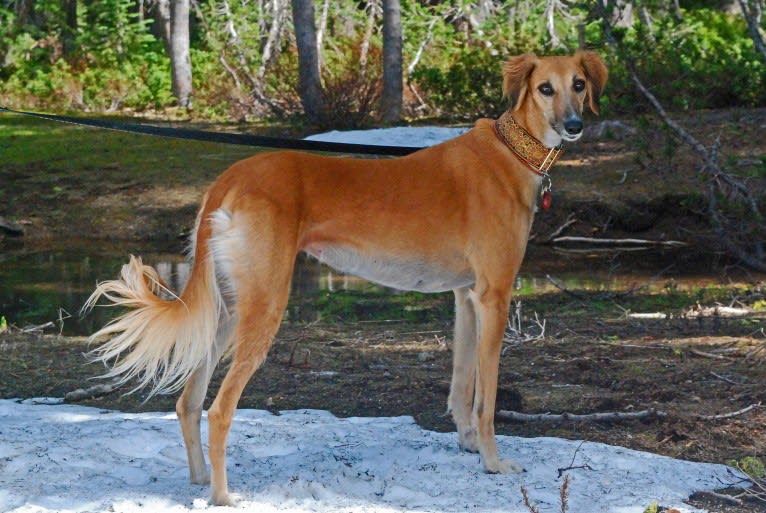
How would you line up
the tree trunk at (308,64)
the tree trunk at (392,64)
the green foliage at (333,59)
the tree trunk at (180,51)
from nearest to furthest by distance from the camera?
the green foliage at (333,59) → the tree trunk at (308,64) → the tree trunk at (392,64) → the tree trunk at (180,51)

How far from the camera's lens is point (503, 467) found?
4957mm

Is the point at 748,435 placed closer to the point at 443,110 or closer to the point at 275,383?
the point at 275,383

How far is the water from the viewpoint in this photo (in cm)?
891

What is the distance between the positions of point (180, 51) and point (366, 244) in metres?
17.6

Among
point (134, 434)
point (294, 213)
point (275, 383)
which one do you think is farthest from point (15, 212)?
point (294, 213)

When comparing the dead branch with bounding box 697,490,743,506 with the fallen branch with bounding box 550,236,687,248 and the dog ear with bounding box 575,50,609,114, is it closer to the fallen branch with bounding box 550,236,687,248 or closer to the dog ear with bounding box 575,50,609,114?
the dog ear with bounding box 575,50,609,114

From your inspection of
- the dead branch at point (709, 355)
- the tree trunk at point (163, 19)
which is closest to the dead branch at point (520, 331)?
the dead branch at point (709, 355)

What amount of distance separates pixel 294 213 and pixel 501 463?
140cm

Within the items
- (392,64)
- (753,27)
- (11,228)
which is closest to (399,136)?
(392,64)

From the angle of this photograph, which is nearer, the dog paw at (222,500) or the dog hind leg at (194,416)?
the dog paw at (222,500)

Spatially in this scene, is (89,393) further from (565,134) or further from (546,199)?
(565,134)

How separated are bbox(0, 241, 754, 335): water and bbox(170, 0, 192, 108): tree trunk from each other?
34.2ft

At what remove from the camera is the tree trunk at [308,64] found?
1734cm

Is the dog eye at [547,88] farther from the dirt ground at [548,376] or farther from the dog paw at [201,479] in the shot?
the dog paw at [201,479]
